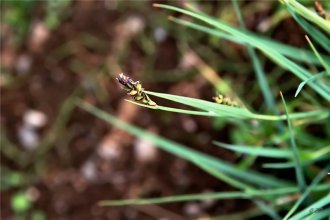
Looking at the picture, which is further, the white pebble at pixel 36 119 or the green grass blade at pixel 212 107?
the white pebble at pixel 36 119

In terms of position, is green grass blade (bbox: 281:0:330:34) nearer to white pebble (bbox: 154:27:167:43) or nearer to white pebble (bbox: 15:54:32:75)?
white pebble (bbox: 154:27:167:43)

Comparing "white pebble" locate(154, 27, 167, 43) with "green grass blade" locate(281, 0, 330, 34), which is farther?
"white pebble" locate(154, 27, 167, 43)

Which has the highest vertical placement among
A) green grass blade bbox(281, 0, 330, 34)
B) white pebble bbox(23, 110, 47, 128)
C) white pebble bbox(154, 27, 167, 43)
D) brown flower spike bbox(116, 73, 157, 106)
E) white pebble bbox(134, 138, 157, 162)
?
green grass blade bbox(281, 0, 330, 34)

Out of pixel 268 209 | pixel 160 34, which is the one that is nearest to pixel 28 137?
pixel 160 34

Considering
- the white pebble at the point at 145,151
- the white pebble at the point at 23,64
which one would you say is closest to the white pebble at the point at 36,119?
the white pebble at the point at 23,64

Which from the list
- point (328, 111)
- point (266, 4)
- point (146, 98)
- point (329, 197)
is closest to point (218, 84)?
point (266, 4)

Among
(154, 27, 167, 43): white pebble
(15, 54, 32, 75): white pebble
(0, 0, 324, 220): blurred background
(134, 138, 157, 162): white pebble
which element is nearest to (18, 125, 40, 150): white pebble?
(0, 0, 324, 220): blurred background

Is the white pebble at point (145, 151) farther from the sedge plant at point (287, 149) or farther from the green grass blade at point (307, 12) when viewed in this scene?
the green grass blade at point (307, 12)

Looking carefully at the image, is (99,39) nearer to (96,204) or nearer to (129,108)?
(129,108)
